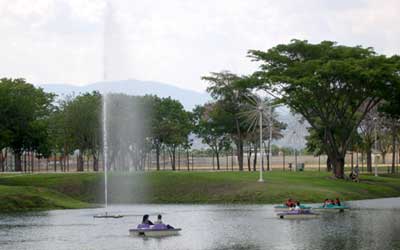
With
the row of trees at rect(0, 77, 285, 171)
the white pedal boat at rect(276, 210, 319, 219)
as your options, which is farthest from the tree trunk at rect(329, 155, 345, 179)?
the white pedal boat at rect(276, 210, 319, 219)

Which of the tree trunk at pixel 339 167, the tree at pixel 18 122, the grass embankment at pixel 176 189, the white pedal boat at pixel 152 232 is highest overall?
the tree at pixel 18 122

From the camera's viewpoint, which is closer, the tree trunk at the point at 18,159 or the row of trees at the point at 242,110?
the row of trees at the point at 242,110

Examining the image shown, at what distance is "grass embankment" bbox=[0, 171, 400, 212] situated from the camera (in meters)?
95.2

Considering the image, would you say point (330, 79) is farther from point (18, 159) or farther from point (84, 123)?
point (18, 159)

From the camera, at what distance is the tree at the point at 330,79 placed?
108 meters

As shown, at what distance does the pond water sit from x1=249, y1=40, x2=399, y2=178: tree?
2565cm

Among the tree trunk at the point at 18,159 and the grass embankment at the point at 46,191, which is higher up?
the tree trunk at the point at 18,159

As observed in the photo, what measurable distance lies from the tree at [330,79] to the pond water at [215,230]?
2565 centimetres

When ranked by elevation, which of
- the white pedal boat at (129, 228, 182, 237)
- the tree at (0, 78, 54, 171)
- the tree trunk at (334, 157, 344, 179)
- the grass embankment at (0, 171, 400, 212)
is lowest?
the white pedal boat at (129, 228, 182, 237)

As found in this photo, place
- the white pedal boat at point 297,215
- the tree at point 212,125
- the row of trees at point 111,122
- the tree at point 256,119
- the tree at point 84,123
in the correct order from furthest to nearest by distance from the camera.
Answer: the tree at point 212,125 → the tree at point 84,123 → the tree at point 256,119 → the row of trees at point 111,122 → the white pedal boat at point 297,215

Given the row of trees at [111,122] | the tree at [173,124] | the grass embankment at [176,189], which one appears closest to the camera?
the grass embankment at [176,189]

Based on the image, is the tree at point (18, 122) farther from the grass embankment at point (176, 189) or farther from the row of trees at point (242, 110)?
the grass embankment at point (176, 189)

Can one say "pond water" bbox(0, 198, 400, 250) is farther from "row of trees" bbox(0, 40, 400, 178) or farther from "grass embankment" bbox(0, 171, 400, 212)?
"row of trees" bbox(0, 40, 400, 178)

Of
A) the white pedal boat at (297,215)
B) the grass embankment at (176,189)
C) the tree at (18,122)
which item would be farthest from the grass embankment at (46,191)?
the white pedal boat at (297,215)
